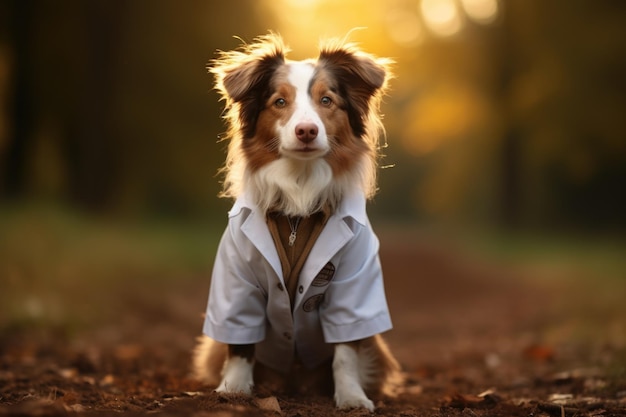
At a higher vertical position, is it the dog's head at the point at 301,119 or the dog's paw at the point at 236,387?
the dog's head at the point at 301,119

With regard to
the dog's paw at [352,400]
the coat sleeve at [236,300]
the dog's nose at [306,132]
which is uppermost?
the dog's nose at [306,132]

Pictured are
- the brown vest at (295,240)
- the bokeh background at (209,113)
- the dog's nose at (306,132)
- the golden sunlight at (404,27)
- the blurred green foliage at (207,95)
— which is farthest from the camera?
the golden sunlight at (404,27)

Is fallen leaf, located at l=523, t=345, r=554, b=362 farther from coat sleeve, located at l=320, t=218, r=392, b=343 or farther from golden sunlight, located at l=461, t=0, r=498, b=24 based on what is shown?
golden sunlight, located at l=461, t=0, r=498, b=24

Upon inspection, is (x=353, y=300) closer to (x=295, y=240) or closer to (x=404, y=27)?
(x=295, y=240)

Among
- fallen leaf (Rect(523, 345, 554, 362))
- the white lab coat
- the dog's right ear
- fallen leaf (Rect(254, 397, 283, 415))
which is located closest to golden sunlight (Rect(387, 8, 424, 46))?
fallen leaf (Rect(523, 345, 554, 362))

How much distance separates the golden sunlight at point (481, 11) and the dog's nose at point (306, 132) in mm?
18558

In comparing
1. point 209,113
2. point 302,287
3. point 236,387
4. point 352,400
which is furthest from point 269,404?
point 209,113

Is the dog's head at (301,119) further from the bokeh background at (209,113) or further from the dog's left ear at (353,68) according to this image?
the bokeh background at (209,113)

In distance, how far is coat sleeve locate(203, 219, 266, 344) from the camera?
420 centimetres

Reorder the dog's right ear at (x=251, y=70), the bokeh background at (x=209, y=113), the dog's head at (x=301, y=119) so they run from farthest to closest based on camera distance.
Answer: the bokeh background at (x=209, y=113) → the dog's right ear at (x=251, y=70) → the dog's head at (x=301, y=119)

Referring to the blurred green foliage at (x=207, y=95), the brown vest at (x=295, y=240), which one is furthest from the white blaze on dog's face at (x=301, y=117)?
the blurred green foliage at (x=207, y=95)

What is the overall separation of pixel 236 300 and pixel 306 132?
42.2 inches

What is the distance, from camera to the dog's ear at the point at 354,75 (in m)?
4.52

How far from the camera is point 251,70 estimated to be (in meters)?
4.45
